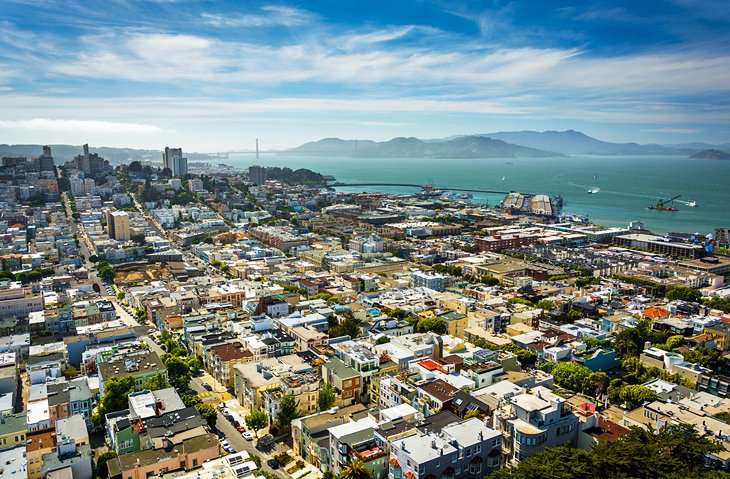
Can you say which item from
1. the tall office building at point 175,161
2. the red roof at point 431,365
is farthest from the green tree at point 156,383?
the tall office building at point 175,161

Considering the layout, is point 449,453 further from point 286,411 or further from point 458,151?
point 458,151

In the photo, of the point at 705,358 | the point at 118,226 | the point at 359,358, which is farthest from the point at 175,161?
the point at 705,358

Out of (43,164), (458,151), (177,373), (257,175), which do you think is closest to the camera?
(177,373)

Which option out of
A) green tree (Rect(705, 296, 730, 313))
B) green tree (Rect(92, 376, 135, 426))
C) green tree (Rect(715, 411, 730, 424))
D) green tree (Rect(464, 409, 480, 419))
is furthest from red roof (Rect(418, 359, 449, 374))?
green tree (Rect(705, 296, 730, 313))

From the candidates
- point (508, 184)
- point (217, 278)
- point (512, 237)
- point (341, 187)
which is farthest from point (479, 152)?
point (217, 278)

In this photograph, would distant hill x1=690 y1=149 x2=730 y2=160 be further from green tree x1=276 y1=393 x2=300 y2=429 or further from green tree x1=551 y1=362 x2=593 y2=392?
green tree x1=276 y1=393 x2=300 y2=429

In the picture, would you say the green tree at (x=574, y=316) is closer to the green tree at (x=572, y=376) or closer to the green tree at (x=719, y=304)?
the green tree at (x=572, y=376)

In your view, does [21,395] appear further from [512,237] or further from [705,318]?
[512,237]
